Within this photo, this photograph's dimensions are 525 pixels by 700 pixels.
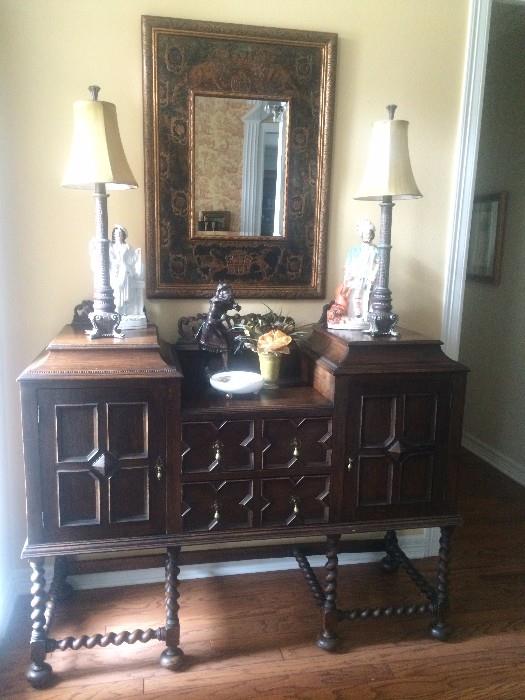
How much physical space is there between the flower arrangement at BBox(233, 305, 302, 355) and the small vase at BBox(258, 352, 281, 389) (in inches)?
0.8

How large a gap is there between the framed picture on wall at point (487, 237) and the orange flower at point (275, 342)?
2.14 m

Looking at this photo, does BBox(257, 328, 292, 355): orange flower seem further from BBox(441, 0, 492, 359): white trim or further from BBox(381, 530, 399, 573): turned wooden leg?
BBox(381, 530, 399, 573): turned wooden leg

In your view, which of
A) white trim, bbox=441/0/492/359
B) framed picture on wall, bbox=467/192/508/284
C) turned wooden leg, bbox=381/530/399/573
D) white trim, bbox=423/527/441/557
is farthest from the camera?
framed picture on wall, bbox=467/192/508/284

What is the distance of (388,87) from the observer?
2.21 m

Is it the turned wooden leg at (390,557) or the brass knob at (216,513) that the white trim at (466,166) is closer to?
the turned wooden leg at (390,557)

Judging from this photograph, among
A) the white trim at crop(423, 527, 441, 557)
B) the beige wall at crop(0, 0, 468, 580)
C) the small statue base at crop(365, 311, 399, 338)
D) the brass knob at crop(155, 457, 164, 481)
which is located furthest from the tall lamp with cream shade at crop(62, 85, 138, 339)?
the white trim at crop(423, 527, 441, 557)

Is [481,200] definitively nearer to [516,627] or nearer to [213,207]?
[213,207]

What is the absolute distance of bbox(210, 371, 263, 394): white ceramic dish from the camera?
188 centimetres

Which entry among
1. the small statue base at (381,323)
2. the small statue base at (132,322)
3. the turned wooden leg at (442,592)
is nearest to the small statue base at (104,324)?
the small statue base at (132,322)

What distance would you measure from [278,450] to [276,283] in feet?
2.33

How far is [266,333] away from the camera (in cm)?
204

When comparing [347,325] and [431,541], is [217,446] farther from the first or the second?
[431,541]

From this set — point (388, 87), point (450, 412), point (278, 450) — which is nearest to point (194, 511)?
point (278, 450)

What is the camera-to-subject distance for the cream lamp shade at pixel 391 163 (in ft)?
6.21
